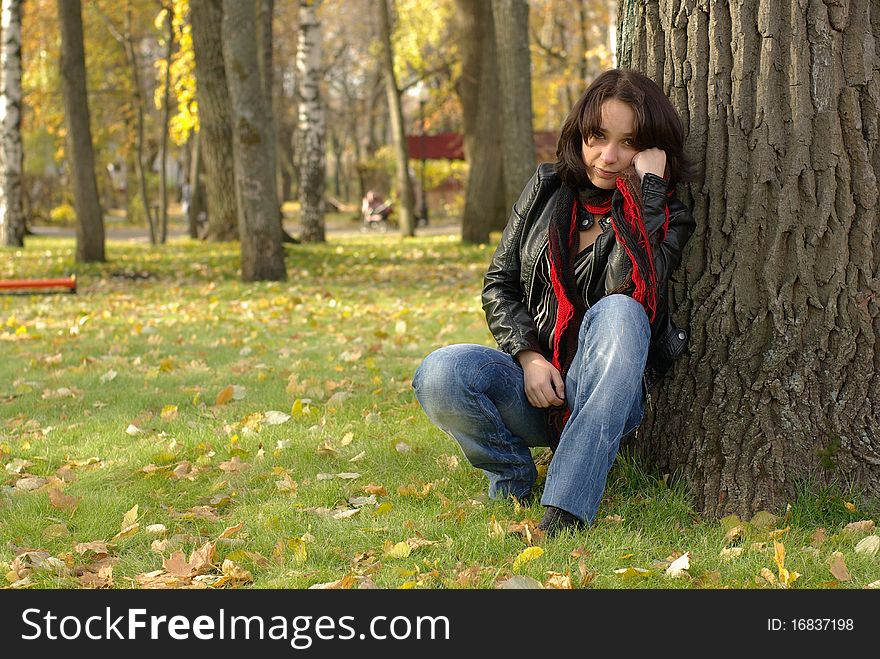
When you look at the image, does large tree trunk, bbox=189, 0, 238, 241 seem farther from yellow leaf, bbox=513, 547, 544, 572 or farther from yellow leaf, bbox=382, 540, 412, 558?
yellow leaf, bbox=513, 547, 544, 572

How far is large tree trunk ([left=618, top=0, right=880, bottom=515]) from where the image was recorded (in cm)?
348

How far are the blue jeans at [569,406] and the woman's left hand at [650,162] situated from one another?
456mm

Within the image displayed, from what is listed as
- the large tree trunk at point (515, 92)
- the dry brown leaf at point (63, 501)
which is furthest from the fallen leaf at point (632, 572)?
the large tree trunk at point (515, 92)

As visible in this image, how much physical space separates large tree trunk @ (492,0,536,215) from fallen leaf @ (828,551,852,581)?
347 inches

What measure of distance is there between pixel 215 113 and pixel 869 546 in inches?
593

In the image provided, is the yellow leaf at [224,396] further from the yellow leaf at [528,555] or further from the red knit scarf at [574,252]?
the yellow leaf at [528,555]

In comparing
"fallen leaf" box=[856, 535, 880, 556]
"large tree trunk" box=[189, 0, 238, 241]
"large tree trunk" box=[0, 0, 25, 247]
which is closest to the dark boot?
"fallen leaf" box=[856, 535, 880, 556]

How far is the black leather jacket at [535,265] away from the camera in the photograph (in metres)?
3.50

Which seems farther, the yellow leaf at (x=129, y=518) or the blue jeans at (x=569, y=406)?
the yellow leaf at (x=129, y=518)

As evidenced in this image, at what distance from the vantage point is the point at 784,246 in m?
3.54

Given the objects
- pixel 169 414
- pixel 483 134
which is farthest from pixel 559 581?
pixel 483 134

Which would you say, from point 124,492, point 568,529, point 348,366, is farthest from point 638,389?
point 348,366

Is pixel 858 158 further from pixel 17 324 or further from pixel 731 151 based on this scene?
pixel 17 324

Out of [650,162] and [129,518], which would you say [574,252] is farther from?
[129,518]
